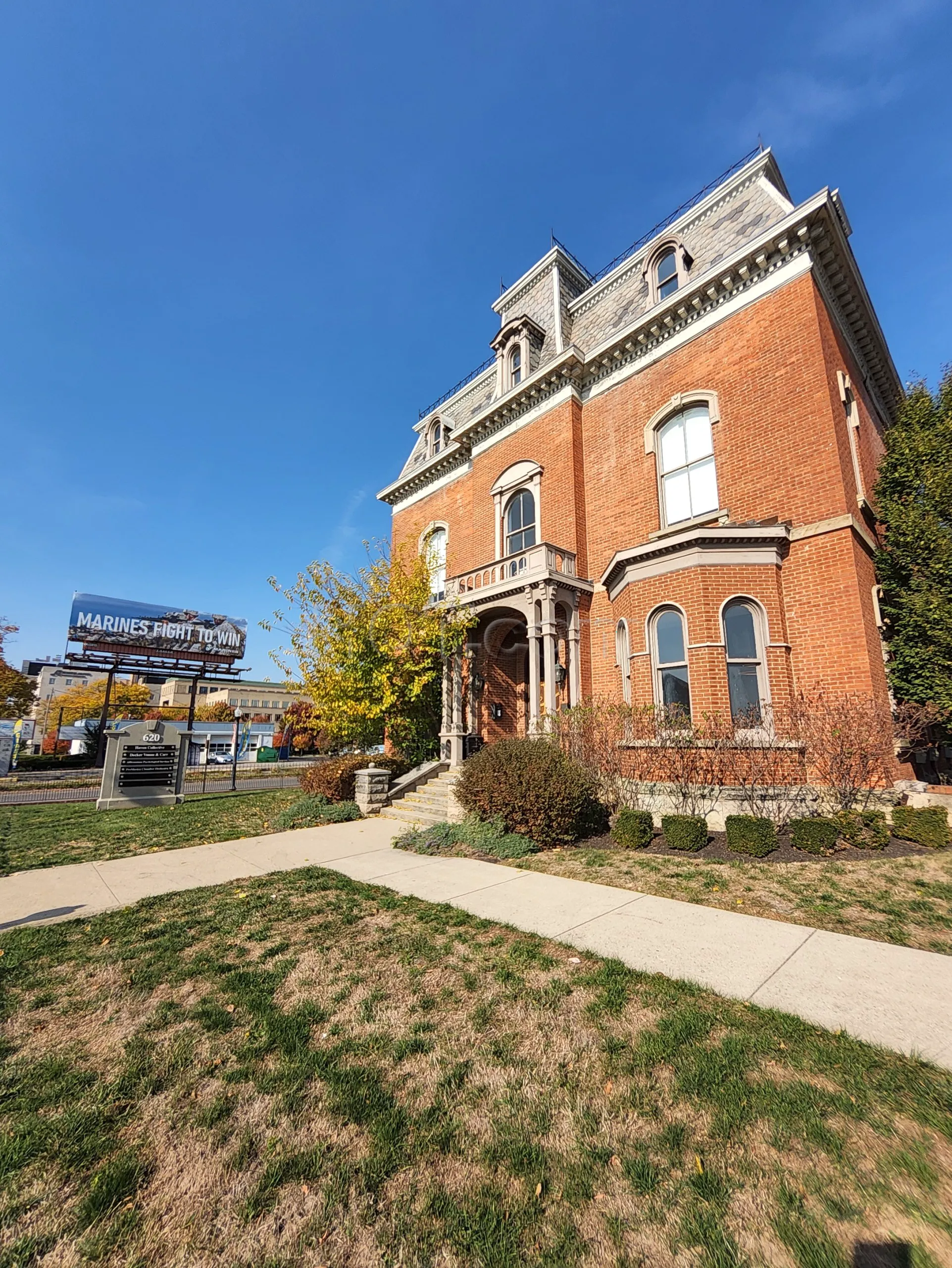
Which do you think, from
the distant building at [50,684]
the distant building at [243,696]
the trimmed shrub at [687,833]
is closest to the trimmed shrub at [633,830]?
the trimmed shrub at [687,833]

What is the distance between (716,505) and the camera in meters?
12.5

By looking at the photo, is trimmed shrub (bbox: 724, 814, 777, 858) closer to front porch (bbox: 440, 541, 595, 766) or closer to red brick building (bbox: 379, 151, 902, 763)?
red brick building (bbox: 379, 151, 902, 763)

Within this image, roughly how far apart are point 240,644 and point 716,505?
47472 millimetres

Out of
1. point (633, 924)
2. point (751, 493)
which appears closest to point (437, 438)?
point (751, 493)

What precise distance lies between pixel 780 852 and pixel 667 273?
1520cm

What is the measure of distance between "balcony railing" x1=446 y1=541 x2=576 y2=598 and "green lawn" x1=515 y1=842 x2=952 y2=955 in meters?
7.60

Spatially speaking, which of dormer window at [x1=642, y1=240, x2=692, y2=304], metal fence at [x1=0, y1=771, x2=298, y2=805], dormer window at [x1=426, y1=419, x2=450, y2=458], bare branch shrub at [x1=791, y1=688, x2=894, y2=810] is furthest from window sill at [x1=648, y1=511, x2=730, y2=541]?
metal fence at [x1=0, y1=771, x2=298, y2=805]

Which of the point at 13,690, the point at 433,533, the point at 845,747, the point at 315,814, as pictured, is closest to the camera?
the point at 845,747

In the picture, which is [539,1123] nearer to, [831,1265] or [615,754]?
[831,1265]

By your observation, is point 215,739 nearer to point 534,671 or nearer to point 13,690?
point 13,690

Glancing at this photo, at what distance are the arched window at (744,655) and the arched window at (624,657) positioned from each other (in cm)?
213

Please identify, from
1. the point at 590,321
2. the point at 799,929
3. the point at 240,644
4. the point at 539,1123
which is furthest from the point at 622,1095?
the point at 240,644

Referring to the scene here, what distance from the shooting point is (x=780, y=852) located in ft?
24.7

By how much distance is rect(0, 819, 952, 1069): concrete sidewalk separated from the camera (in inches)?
140
